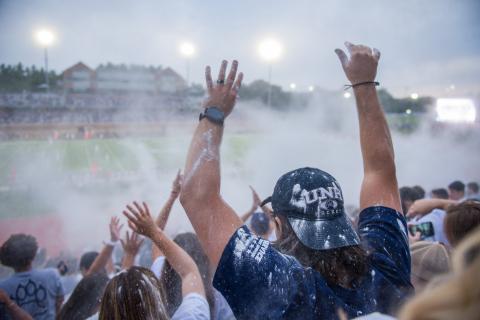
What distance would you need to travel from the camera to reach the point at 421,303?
49 centimetres

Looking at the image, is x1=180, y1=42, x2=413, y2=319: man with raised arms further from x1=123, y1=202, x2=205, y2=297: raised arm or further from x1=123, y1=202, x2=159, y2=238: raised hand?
x1=123, y1=202, x2=159, y2=238: raised hand

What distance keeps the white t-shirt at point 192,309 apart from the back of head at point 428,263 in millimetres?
1152

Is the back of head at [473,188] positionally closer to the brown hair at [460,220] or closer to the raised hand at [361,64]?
the brown hair at [460,220]

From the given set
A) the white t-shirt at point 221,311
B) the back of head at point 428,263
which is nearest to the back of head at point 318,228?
the white t-shirt at point 221,311

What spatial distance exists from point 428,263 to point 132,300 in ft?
4.81

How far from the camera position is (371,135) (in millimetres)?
1509

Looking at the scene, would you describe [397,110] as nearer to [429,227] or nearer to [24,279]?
[429,227]

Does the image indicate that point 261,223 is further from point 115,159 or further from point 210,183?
point 115,159

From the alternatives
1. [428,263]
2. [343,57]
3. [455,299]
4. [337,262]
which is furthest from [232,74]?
[428,263]

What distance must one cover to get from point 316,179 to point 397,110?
2772 centimetres

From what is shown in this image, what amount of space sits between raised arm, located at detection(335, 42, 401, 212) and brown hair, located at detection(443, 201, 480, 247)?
882 millimetres

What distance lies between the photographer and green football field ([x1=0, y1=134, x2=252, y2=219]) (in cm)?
Answer: 1047

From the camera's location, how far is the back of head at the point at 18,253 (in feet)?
8.55

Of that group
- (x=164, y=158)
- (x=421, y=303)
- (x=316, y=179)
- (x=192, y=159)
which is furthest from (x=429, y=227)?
(x=164, y=158)
